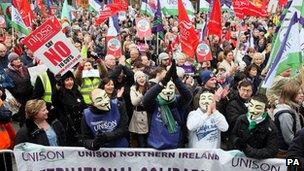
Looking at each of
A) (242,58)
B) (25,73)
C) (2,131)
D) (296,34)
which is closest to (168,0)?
(242,58)

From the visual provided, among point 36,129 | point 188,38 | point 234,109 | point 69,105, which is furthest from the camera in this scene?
point 188,38

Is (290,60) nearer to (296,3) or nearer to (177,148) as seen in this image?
(296,3)

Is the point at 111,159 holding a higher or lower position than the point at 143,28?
higher

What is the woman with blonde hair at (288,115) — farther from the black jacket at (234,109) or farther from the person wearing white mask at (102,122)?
the person wearing white mask at (102,122)

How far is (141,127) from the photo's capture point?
6.09m

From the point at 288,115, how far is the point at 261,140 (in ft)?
1.78

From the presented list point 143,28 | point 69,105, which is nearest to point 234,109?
point 69,105

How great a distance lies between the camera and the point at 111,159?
5094 mm

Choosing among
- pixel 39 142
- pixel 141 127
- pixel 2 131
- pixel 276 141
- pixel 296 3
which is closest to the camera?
pixel 276 141

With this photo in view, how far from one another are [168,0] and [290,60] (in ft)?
27.0

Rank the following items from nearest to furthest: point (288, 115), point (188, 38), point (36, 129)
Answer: point (288, 115)
point (36, 129)
point (188, 38)

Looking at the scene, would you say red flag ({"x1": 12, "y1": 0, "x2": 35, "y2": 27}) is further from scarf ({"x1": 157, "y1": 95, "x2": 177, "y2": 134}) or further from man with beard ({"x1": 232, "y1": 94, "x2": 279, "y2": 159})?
man with beard ({"x1": 232, "y1": 94, "x2": 279, "y2": 159})

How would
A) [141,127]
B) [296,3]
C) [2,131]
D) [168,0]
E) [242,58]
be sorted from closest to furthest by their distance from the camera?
[2,131]
[141,127]
[296,3]
[242,58]
[168,0]

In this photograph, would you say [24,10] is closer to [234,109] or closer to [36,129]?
[36,129]
